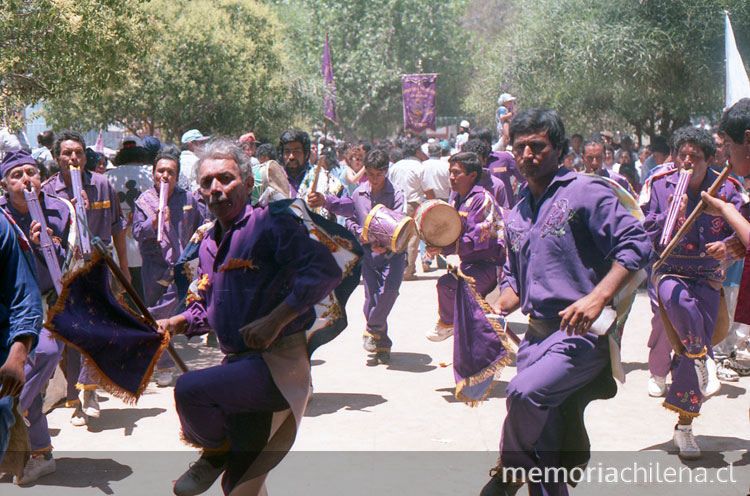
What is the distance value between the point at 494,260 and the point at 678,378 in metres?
2.18

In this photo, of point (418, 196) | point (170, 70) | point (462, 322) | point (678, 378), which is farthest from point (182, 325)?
point (170, 70)

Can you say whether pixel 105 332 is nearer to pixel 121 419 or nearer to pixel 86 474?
pixel 86 474

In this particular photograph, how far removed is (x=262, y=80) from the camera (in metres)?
26.2

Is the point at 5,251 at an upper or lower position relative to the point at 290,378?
upper

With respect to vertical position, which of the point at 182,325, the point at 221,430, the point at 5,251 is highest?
the point at 5,251

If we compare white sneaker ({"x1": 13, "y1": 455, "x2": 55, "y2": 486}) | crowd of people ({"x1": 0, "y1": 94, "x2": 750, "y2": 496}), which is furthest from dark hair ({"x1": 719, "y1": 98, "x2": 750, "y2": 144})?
white sneaker ({"x1": 13, "y1": 455, "x2": 55, "y2": 486})

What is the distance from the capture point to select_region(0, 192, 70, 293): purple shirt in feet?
19.8

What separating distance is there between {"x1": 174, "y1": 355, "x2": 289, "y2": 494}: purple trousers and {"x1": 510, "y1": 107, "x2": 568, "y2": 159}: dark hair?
1701 millimetres

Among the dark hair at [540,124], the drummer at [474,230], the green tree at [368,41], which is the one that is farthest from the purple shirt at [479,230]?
the green tree at [368,41]

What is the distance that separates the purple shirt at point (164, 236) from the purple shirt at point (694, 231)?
3990mm

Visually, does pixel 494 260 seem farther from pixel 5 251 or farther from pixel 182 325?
pixel 5 251

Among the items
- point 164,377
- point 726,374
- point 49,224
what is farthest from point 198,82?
point 726,374

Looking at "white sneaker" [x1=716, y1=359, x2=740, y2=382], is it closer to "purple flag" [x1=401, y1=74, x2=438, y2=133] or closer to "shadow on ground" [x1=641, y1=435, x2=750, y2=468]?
"shadow on ground" [x1=641, y1=435, x2=750, y2=468]

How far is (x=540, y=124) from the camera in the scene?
4531mm
